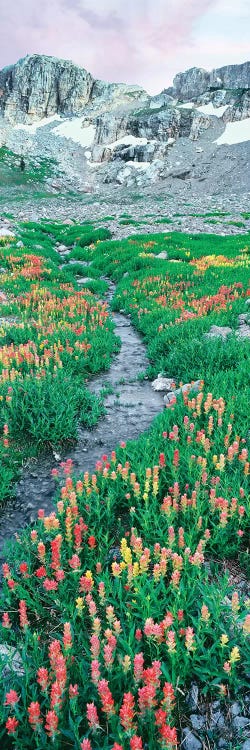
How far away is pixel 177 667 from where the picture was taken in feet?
9.00

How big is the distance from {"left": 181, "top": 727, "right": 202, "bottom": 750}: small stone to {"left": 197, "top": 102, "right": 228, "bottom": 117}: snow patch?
13749 centimetres

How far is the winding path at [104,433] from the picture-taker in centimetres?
493

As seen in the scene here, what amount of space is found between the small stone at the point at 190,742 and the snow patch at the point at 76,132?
141269mm

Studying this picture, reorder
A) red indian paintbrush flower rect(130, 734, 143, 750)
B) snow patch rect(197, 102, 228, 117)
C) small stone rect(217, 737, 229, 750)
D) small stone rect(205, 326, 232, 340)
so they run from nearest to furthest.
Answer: red indian paintbrush flower rect(130, 734, 143, 750)
small stone rect(217, 737, 229, 750)
small stone rect(205, 326, 232, 340)
snow patch rect(197, 102, 228, 117)

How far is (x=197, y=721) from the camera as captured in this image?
2525 millimetres

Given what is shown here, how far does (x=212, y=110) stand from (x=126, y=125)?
24876 mm

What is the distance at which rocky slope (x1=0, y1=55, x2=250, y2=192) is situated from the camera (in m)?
89.3

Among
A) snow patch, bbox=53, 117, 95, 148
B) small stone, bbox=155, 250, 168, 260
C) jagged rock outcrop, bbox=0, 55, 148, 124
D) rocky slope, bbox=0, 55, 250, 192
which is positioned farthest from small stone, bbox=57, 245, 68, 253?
jagged rock outcrop, bbox=0, 55, 148, 124

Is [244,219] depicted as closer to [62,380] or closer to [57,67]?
[62,380]

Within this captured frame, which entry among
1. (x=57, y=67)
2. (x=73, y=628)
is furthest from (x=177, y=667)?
(x=57, y=67)

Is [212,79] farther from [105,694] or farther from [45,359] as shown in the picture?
[105,694]

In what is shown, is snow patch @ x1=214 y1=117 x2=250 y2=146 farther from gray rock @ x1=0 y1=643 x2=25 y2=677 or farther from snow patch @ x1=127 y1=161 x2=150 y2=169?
gray rock @ x1=0 y1=643 x2=25 y2=677

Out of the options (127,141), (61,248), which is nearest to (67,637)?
(61,248)

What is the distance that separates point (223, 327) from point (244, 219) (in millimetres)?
26976
